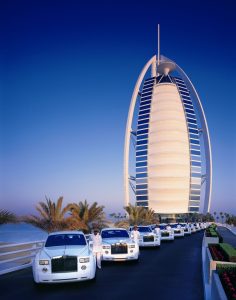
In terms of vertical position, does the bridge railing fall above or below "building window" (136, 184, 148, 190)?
below

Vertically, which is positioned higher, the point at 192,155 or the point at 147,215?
the point at 192,155

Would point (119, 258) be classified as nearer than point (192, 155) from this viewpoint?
Yes

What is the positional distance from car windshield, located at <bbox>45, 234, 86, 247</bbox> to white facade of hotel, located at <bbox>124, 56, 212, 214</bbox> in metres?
130

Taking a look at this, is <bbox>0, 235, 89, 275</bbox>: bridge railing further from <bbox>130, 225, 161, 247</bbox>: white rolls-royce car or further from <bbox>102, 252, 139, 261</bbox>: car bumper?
<bbox>130, 225, 161, 247</bbox>: white rolls-royce car

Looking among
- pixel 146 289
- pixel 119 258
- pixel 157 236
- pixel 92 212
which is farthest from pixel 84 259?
pixel 92 212

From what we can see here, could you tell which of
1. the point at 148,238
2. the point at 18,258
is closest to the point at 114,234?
the point at 18,258

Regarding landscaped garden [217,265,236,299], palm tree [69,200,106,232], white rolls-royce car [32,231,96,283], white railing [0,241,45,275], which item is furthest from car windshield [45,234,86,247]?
palm tree [69,200,106,232]

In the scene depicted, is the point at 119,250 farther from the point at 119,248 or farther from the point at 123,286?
the point at 123,286

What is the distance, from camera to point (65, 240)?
13.0 metres

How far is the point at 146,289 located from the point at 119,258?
607 centimetres

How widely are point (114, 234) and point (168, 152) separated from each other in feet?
446

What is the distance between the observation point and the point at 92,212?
34.5 meters

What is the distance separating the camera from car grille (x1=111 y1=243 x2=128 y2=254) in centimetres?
1656

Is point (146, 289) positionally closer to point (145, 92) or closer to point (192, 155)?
point (192, 155)
